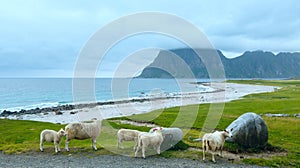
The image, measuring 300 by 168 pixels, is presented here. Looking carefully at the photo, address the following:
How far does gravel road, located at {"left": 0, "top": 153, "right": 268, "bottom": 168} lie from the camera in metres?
14.2

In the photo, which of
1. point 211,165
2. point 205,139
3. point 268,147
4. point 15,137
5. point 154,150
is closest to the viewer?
point 211,165

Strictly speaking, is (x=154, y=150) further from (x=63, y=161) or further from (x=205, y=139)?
(x=63, y=161)

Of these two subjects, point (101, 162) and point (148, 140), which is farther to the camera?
point (148, 140)

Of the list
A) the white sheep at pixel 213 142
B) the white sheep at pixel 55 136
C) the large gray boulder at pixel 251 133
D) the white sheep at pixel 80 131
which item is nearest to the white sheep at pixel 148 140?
the white sheep at pixel 213 142

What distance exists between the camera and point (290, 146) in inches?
733

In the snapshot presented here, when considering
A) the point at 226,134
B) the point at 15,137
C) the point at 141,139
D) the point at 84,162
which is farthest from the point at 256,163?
the point at 15,137

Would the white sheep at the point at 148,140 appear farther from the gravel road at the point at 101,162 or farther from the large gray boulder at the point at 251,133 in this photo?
the large gray boulder at the point at 251,133

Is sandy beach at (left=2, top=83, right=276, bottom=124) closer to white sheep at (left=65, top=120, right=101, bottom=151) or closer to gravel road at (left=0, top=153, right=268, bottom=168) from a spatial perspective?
white sheep at (left=65, top=120, right=101, bottom=151)

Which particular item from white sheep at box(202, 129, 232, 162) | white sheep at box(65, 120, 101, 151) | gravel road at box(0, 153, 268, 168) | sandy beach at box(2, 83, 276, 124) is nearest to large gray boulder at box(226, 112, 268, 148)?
white sheep at box(202, 129, 232, 162)

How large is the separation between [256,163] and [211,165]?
9.56 ft

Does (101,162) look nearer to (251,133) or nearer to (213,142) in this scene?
(213,142)

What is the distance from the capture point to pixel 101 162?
1484 centimetres

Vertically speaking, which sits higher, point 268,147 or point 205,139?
point 205,139

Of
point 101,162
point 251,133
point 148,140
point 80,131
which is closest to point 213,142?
point 148,140
